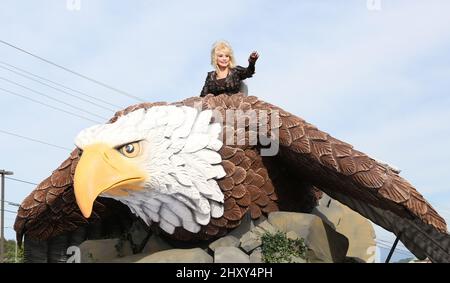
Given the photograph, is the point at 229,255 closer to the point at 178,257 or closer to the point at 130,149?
the point at 178,257

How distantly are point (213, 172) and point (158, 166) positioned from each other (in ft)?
1.82

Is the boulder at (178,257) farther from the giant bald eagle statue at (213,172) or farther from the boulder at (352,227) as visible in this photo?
the boulder at (352,227)

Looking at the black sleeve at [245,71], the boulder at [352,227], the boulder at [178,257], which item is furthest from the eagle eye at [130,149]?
the boulder at [352,227]

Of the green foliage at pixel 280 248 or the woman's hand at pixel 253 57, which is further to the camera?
the woman's hand at pixel 253 57

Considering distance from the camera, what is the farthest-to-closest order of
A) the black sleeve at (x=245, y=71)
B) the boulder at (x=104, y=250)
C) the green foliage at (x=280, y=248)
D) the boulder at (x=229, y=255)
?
the black sleeve at (x=245, y=71), the boulder at (x=104, y=250), the green foliage at (x=280, y=248), the boulder at (x=229, y=255)

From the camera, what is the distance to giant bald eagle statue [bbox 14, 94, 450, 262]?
616 centimetres

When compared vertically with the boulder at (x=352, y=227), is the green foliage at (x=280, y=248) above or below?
below

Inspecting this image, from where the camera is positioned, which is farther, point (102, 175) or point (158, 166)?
point (158, 166)

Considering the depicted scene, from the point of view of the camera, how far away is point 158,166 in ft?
20.7

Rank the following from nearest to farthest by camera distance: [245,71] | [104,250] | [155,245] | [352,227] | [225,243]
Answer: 1. [225,243]
2. [155,245]
3. [104,250]
4. [245,71]
5. [352,227]

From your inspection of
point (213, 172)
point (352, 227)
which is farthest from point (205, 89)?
point (352, 227)

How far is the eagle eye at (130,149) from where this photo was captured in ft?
20.1

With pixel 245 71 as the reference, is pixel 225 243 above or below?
below
